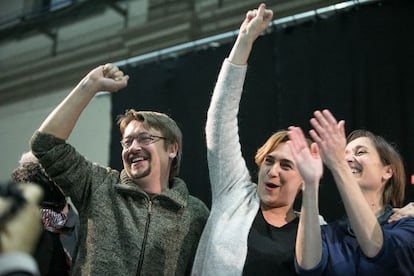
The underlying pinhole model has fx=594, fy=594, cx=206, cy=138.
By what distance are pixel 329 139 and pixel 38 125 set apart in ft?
8.24

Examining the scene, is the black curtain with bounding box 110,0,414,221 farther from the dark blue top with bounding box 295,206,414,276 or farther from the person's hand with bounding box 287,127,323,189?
the person's hand with bounding box 287,127,323,189

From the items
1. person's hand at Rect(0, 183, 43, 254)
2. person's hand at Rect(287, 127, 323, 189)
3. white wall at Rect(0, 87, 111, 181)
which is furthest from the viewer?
white wall at Rect(0, 87, 111, 181)

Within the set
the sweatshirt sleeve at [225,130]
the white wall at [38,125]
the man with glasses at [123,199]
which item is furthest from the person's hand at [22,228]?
the white wall at [38,125]

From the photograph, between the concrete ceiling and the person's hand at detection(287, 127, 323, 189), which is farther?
the concrete ceiling

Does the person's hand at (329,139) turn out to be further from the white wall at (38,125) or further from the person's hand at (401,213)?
the white wall at (38,125)

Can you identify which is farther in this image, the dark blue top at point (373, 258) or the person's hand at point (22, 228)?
the dark blue top at point (373, 258)

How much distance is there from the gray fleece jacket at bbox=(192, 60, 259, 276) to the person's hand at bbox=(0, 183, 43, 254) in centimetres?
82

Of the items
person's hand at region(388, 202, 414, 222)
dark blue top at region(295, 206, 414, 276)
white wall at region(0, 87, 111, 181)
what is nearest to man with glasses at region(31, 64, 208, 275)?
dark blue top at region(295, 206, 414, 276)

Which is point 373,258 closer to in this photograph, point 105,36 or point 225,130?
point 225,130

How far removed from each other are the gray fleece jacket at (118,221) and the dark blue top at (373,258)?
32 centimetres

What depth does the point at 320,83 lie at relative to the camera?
7.93 ft

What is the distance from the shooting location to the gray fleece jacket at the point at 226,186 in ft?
4.75

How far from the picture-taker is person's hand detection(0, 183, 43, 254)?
647 millimetres

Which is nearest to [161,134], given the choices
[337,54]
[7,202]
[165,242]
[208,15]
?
[165,242]
